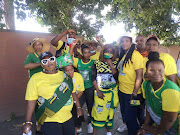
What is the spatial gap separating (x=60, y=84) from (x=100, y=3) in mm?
3101

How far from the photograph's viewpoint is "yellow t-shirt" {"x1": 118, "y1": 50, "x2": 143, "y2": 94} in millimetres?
2546

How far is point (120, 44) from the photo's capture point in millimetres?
2916

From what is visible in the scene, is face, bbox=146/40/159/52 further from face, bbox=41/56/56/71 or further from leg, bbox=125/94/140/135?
face, bbox=41/56/56/71

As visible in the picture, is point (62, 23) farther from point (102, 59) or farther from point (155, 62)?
point (155, 62)

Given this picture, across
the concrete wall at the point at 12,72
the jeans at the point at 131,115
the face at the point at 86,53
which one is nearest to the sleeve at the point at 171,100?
the jeans at the point at 131,115

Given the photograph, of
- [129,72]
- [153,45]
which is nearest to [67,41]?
[129,72]

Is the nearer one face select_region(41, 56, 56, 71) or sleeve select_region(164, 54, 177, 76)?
face select_region(41, 56, 56, 71)

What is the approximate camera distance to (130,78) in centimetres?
264

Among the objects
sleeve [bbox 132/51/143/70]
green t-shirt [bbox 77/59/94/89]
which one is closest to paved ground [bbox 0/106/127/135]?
green t-shirt [bbox 77/59/94/89]

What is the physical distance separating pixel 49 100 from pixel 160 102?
4.67 feet

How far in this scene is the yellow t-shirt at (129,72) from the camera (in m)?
2.55

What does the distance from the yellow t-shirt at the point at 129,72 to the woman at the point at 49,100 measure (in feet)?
3.63

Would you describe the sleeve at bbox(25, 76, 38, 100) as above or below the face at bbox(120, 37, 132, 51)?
below

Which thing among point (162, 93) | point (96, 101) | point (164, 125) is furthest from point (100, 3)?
point (164, 125)
